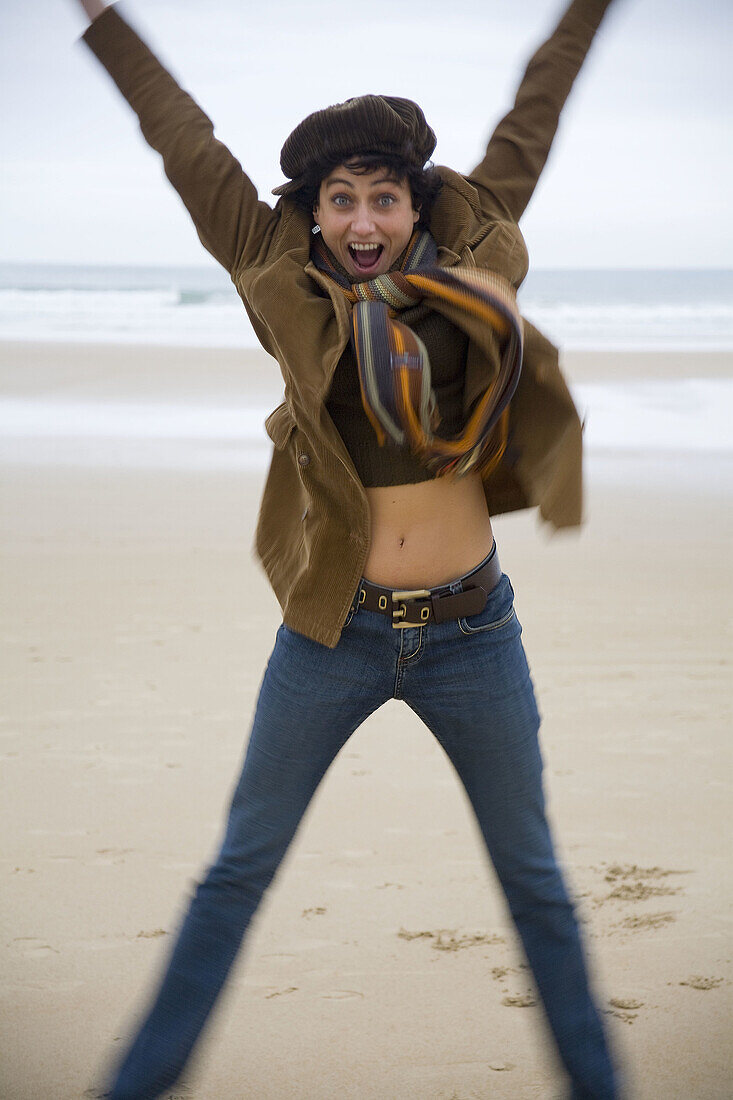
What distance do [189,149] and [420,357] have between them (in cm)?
61

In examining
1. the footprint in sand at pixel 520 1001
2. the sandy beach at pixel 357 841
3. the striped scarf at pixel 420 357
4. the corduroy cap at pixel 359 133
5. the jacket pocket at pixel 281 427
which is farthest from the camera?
the footprint in sand at pixel 520 1001

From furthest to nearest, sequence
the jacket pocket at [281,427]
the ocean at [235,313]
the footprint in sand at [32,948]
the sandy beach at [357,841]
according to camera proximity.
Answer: the ocean at [235,313], the footprint in sand at [32,948], the sandy beach at [357,841], the jacket pocket at [281,427]

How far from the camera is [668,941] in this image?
9.19ft

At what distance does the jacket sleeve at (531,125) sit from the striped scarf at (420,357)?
345mm

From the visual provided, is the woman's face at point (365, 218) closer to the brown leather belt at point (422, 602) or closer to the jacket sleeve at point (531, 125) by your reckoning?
the jacket sleeve at point (531, 125)

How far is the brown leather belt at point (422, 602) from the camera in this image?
1829 millimetres

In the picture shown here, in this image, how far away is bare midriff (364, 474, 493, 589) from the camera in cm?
188

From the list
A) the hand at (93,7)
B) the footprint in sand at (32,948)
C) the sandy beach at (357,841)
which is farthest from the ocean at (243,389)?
the footprint in sand at (32,948)

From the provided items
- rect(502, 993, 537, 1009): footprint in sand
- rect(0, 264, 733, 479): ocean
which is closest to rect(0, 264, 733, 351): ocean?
Result: rect(0, 264, 733, 479): ocean

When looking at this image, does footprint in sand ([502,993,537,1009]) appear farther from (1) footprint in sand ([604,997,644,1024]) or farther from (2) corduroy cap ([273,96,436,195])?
(2) corduroy cap ([273,96,436,195])

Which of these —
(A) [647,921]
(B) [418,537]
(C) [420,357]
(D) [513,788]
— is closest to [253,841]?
(D) [513,788]

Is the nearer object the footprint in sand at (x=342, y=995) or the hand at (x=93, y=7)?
the hand at (x=93, y=7)

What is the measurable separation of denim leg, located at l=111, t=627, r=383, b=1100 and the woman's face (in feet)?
2.20

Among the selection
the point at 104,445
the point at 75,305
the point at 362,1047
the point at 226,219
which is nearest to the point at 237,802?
the point at 362,1047
